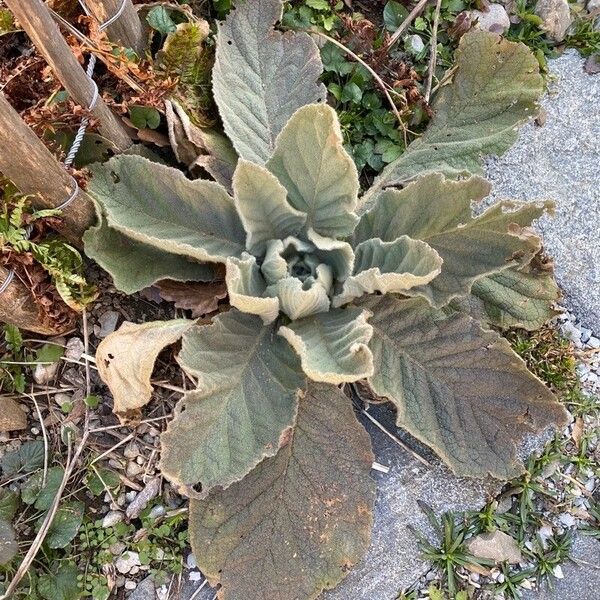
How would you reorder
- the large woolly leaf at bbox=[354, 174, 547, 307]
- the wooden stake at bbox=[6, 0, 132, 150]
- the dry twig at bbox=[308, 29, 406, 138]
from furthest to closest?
1. the dry twig at bbox=[308, 29, 406, 138]
2. the large woolly leaf at bbox=[354, 174, 547, 307]
3. the wooden stake at bbox=[6, 0, 132, 150]

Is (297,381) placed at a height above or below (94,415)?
above

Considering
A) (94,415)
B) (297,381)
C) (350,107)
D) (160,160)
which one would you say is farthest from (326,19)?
(94,415)

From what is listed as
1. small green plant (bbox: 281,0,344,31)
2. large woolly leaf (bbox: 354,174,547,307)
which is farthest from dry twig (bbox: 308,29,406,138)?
large woolly leaf (bbox: 354,174,547,307)

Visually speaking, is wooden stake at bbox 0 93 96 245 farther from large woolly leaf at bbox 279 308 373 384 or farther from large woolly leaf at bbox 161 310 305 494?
large woolly leaf at bbox 279 308 373 384

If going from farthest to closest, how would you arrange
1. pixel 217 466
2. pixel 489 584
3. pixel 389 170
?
pixel 389 170 → pixel 489 584 → pixel 217 466

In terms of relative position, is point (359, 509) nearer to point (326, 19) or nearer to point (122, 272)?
point (122, 272)

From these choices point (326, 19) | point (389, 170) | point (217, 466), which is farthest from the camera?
point (326, 19)

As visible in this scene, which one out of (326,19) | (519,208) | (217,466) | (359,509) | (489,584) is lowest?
(489,584)
